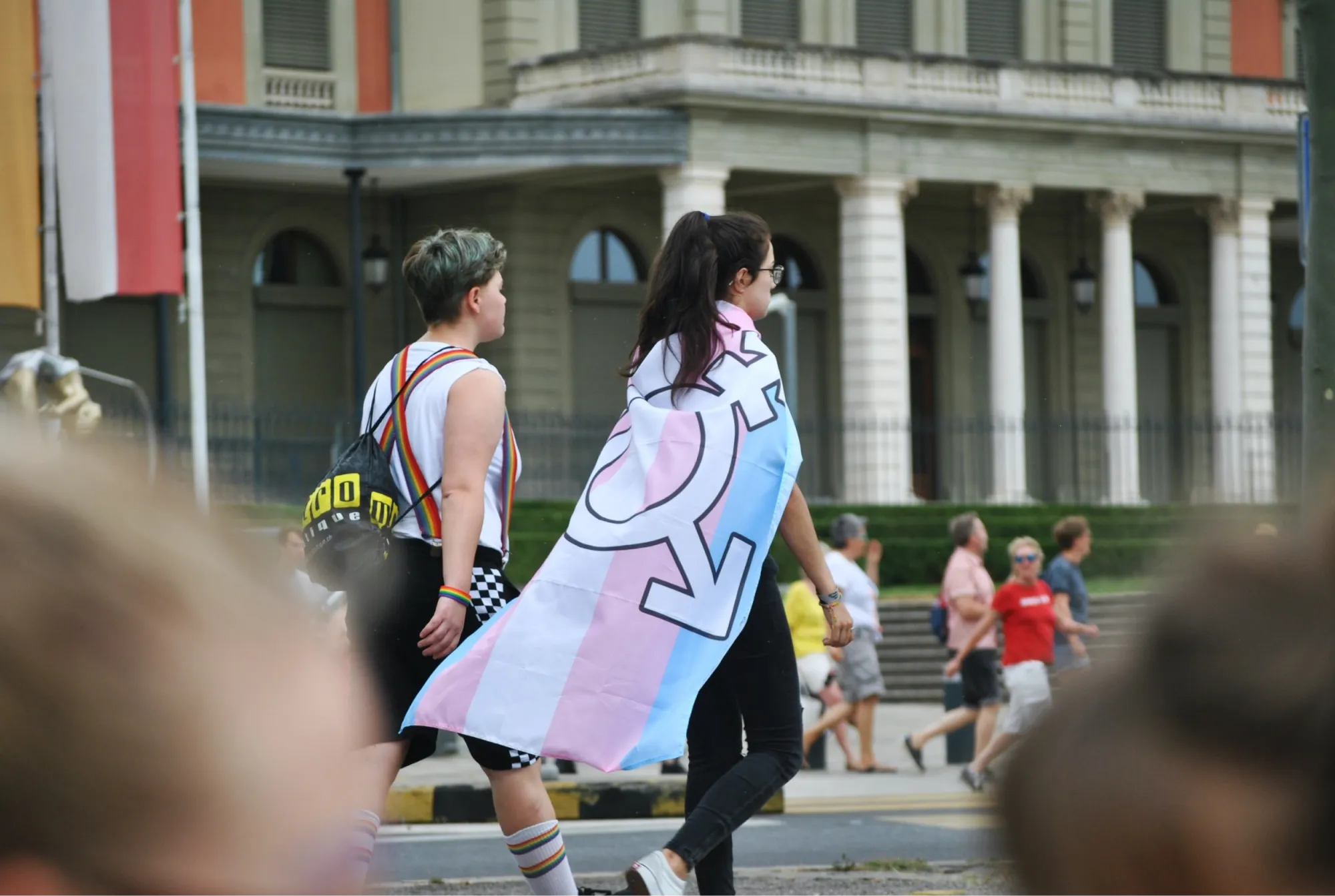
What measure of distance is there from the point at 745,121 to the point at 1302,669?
29.9m

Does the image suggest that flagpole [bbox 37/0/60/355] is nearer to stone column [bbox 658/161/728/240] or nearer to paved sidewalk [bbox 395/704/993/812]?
stone column [bbox 658/161/728/240]

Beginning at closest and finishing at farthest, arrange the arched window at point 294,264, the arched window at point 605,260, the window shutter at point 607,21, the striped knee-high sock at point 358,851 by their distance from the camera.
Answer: the striped knee-high sock at point 358,851 → the arched window at point 294,264 → the window shutter at point 607,21 → the arched window at point 605,260

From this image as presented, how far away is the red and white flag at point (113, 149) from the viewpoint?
923 inches

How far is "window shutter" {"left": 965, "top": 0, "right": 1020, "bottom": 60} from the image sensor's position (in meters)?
35.9

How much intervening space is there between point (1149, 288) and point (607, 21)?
1161 centimetres

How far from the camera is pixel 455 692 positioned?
5.28 m

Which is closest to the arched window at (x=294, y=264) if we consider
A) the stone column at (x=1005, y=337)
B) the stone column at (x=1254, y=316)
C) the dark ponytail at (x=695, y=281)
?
the stone column at (x=1005, y=337)

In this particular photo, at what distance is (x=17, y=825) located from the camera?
37.7 inches

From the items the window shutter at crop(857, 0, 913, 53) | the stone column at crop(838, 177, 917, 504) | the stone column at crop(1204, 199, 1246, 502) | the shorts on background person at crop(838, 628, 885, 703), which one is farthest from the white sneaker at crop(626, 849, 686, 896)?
the stone column at crop(1204, 199, 1246, 502)

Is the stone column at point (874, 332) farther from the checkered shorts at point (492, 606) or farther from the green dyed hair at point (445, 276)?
the checkered shorts at point (492, 606)

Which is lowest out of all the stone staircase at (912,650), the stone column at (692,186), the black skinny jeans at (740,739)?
the stone staircase at (912,650)

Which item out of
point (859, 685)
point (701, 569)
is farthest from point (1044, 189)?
point (701, 569)

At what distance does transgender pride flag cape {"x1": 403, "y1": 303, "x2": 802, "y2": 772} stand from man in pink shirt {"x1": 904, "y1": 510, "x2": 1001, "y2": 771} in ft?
27.5

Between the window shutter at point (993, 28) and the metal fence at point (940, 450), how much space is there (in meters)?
5.78
